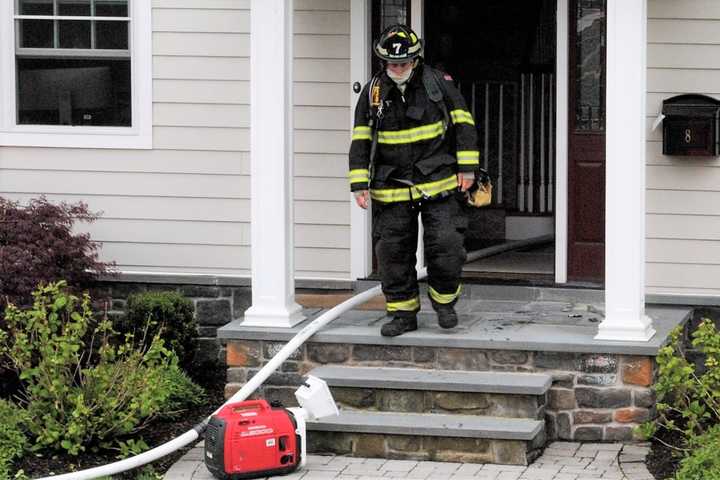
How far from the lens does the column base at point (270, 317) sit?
9.72 meters

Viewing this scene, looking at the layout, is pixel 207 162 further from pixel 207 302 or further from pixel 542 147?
pixel 542 147

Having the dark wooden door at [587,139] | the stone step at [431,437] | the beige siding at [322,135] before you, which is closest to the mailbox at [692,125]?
the dark wooden door at [587,139]

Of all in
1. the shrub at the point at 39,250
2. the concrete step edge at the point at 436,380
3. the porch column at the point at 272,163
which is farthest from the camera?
the shrub at the point at 39,250

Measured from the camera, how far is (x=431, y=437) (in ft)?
28.5

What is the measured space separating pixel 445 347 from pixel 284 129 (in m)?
1.75

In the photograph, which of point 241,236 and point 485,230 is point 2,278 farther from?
point 485,230

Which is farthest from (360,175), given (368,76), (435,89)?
(368,76)

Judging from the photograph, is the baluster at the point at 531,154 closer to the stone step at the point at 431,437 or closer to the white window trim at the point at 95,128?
the white window trim at the point at 95,128

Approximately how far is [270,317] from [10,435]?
186cm

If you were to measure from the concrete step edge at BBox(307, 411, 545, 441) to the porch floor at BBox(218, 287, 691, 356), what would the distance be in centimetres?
54

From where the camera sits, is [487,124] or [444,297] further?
[487,124]

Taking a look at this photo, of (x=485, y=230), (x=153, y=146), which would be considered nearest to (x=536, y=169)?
(x=485, y=230)

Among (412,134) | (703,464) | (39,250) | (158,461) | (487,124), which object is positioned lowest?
(158,461)

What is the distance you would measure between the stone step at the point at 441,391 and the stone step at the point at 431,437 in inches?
2.9
